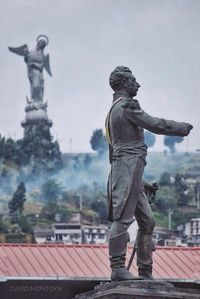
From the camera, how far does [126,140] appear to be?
1830 cm

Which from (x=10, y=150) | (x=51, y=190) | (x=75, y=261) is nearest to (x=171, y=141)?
(x=51, y=190)

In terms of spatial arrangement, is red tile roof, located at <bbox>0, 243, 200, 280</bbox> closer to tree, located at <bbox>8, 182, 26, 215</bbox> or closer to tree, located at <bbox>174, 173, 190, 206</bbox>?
tree, located at <bbox>8, 182, 26, 215</bbox>

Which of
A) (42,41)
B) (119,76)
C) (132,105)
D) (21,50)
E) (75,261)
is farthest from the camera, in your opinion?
(42,41)

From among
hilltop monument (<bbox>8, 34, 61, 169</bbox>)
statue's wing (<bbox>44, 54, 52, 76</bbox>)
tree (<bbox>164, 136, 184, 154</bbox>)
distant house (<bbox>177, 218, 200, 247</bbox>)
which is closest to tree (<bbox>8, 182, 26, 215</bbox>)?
hilltop monument (<bbox>8, 34, 61, 169</bbox>)

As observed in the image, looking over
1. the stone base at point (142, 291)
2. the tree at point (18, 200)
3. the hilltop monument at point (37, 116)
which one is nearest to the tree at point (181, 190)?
the hilltop monument at point (37, 116)

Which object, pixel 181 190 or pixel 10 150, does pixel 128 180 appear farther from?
pixel 181 190

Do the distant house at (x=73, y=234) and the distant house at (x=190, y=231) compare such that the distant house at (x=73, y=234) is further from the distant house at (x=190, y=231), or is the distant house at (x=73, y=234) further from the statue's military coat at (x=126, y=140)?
the statue's military coat at (x=126, y=140)

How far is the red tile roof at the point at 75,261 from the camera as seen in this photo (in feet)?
156

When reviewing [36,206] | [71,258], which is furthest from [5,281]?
[36,206]

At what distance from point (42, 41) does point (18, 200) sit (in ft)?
46.5

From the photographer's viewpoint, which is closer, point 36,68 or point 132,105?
point 132,105

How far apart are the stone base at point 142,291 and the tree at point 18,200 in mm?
72695

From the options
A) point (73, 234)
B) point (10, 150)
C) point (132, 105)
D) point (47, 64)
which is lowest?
point (73, 234)

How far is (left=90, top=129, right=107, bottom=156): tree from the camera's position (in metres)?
92.8
